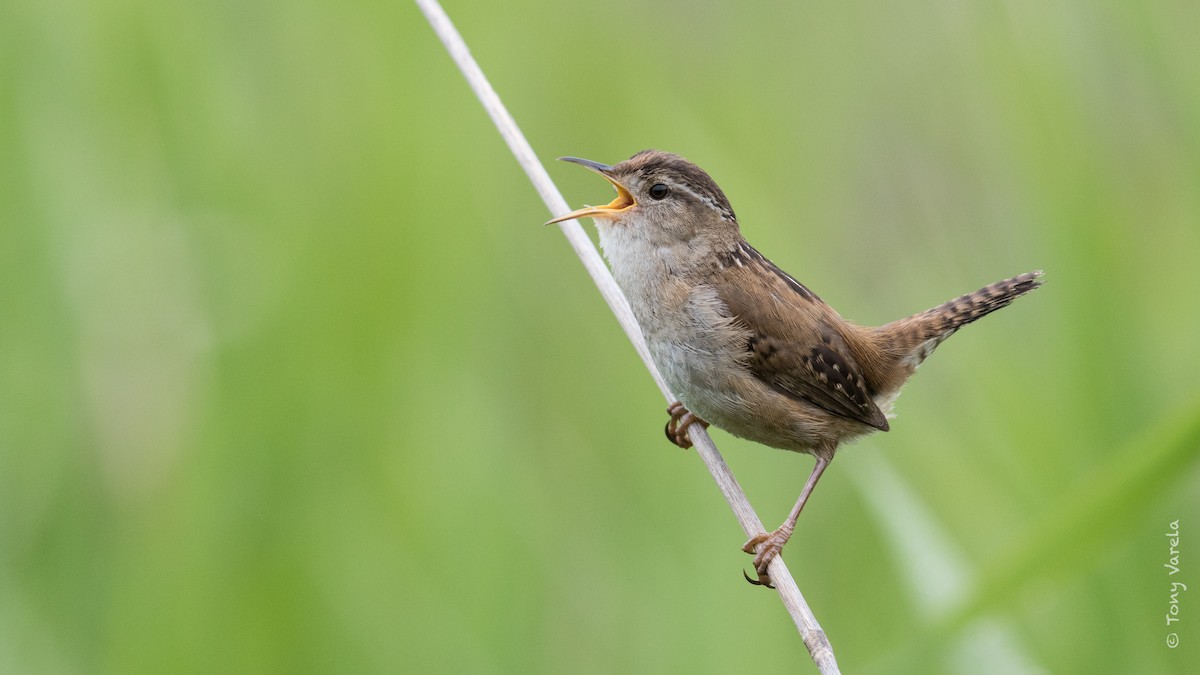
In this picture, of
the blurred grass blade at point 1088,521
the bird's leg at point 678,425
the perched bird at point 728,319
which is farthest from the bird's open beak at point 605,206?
the blurred grass blade at point 1088,521

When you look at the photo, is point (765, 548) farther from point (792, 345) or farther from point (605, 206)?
point (605, 206)

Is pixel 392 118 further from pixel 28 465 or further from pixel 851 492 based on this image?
pixel 851 492

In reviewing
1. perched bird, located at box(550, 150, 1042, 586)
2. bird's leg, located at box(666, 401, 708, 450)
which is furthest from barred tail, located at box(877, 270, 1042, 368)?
bird's leg, located at box(666, 401, 708, 450)

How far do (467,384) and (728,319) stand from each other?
0.73 meters

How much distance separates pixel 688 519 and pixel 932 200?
221 centimetres

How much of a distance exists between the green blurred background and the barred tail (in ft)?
0.25

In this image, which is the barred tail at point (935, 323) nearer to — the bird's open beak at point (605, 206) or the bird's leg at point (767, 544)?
the bird's leg at point (767, 544)

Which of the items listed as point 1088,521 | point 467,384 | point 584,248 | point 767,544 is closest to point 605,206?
point 584,248

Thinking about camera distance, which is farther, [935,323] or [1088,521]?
[935,323]

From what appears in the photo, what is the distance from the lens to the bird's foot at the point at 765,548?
301cm

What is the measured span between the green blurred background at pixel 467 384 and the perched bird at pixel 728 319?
0.12 meters

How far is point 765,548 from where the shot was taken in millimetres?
3064

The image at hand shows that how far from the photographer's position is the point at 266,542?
9.62 feet

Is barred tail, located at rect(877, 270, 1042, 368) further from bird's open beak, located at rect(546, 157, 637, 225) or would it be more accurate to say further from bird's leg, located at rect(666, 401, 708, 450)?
bird's open beak, located at rect(546, 157, 637, 225)
